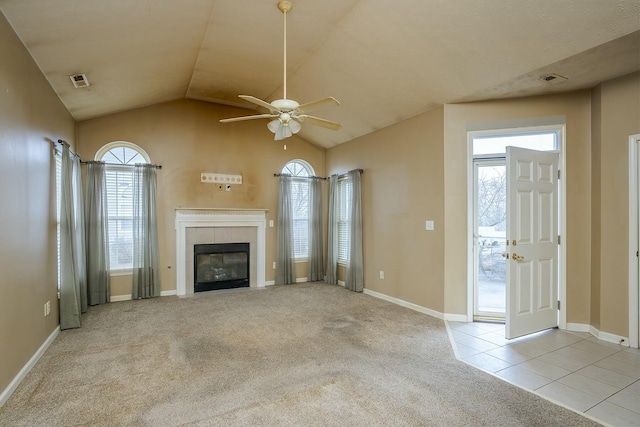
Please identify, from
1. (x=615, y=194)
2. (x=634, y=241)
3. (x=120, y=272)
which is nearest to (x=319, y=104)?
(x=615, y=194)

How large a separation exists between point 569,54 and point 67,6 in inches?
A: 168

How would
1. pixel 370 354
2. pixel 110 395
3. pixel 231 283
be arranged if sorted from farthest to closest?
pixel 231 283 < pixel 370 354 < pixel 110 395

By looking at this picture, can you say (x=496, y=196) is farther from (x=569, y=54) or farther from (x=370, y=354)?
(x=370, y=354)

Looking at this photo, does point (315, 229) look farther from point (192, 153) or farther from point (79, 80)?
point (79, 80)

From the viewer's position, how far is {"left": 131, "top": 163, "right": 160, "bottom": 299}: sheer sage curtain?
5.41 metres

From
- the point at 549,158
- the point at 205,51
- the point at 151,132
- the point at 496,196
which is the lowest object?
the point at 496,196

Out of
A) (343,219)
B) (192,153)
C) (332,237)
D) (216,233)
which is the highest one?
(192,153)

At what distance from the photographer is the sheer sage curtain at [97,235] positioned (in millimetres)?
5066

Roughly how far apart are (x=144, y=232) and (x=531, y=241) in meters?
5.58

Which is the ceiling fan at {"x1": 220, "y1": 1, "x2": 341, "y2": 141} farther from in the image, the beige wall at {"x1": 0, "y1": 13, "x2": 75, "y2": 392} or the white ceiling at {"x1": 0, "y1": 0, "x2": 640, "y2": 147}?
the beige wall at {"x1": 0, "y1": 13, "x2": 75, "y2": 392}

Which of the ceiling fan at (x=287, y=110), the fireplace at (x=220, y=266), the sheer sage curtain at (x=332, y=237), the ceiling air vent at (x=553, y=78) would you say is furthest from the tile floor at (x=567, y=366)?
the fireplace at (x=220, y=266)

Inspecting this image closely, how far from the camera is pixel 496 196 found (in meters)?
4.43

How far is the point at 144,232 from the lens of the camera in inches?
214

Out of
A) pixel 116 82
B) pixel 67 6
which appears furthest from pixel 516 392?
pixel 116 82
